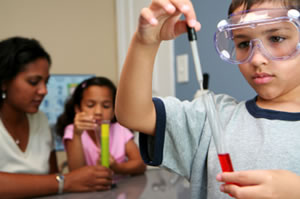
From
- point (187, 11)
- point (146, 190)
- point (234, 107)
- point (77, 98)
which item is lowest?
point (146, 190)

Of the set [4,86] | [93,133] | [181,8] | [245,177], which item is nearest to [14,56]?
[4,86]

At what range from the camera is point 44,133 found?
5.46 ft

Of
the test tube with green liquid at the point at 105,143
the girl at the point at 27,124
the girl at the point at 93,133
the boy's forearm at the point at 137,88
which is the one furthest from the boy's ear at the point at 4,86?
the boy's forearm at the point at 137,88

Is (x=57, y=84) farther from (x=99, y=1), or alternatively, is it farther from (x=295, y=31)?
(x=295, y=31)

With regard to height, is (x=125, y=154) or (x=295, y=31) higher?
(x=295, y=31)

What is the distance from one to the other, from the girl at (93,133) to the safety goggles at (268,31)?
92 centimetres

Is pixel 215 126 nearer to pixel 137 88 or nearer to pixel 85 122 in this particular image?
pixel 137 88

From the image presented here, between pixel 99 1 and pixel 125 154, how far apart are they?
1.28 meters

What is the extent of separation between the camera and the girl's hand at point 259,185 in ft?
1.67

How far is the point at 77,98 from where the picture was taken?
Answer: 1.85 meters

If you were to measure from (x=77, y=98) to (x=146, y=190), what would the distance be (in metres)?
0.83

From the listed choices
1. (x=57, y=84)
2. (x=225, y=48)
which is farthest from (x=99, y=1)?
(x=225, y=48)

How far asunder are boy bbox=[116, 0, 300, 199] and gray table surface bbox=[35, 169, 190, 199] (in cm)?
36

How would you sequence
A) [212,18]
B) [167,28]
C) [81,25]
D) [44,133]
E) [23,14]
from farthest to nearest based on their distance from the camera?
[81,25], [23,14], [44,133], [212,18], [167,28]
